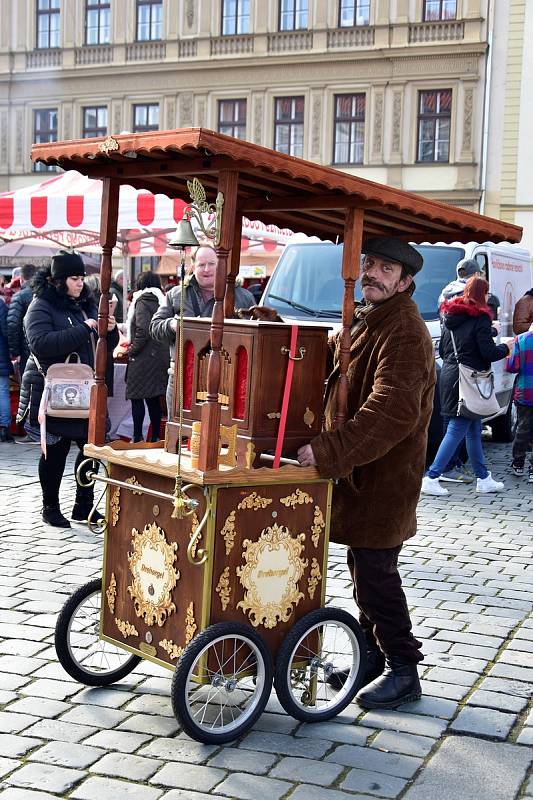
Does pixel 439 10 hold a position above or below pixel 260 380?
above

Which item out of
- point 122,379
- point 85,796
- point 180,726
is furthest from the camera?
point 122,379

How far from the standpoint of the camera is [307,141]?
1222 inches

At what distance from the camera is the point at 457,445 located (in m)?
9.47

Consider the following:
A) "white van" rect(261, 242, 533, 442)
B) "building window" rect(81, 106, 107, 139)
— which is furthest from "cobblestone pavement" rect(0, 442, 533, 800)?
"building window" rect(81, 106, 107, 139)

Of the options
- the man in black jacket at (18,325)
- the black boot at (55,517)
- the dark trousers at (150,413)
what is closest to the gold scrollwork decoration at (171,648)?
the black boot at (55,517)

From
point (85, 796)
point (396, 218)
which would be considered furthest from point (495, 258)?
point (85, 796)

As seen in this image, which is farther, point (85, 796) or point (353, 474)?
point (353, 474)

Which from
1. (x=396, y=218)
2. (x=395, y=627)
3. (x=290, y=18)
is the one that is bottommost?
(x=395, y=627)

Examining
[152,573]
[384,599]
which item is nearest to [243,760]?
[152,573]

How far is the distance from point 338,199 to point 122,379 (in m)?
7.23

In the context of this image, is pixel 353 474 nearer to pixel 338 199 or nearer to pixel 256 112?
pixel 338 199

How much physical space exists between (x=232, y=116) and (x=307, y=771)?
2991 centimetres

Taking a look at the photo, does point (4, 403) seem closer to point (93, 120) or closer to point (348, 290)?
point (348, 290)

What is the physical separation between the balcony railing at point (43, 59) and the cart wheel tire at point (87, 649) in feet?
104
